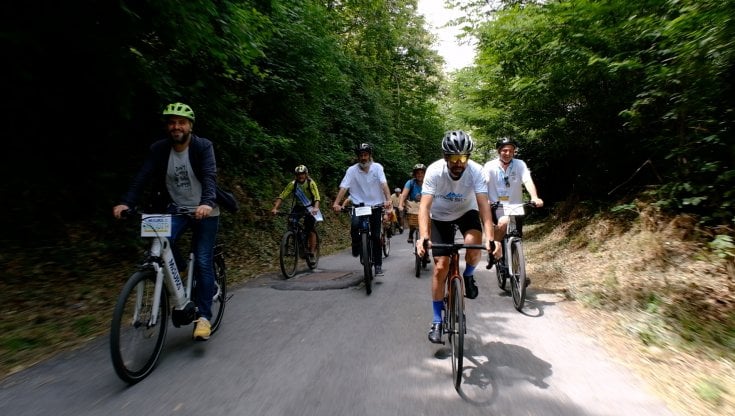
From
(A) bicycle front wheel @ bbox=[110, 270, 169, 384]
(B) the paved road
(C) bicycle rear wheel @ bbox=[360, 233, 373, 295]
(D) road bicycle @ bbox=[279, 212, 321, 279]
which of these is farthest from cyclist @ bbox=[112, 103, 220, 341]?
(D) road bicycle @ bbox=[279, 212, 321, 279]

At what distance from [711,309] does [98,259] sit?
7649 millimetres

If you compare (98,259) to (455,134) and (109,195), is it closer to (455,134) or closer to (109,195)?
(109,195)

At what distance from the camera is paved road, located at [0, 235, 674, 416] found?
2.67 meters

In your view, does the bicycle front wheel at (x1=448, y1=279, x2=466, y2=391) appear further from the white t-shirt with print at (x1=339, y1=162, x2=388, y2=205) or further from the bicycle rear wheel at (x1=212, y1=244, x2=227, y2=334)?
the white t-shirt with print at (x1=339, y1=162, x2=388, y2=205)

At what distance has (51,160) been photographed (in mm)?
6348

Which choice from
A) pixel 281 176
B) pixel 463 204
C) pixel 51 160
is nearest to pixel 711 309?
pixel 463 204

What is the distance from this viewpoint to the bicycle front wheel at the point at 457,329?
9.57 ft

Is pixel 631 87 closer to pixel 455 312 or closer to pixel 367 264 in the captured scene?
pixel 367 264

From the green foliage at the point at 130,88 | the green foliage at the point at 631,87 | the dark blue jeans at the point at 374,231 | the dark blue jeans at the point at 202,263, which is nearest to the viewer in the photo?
the dark blue jeans at the point at 202,263

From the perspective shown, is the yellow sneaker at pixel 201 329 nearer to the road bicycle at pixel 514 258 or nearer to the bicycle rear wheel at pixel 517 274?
the road bicycle at pixel 514 258

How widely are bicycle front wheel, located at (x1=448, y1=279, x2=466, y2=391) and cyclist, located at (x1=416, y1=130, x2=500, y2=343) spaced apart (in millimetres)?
280

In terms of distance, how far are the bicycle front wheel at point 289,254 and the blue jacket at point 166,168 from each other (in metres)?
3.30

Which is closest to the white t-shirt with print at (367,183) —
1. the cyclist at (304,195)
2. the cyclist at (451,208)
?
the cyclist at (304,195)

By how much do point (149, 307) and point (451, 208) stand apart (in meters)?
2.85
